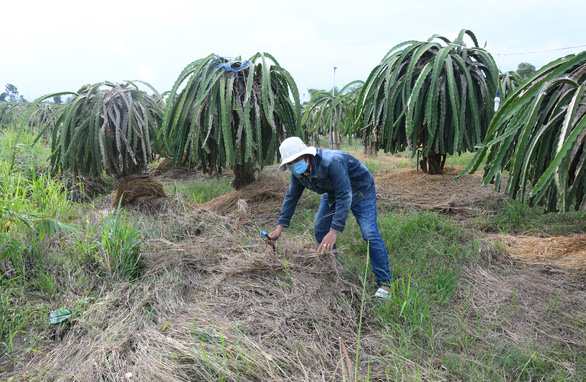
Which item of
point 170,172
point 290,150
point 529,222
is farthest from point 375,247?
point 170,172

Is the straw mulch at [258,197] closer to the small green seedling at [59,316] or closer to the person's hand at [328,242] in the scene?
the person's hand at [328,242]

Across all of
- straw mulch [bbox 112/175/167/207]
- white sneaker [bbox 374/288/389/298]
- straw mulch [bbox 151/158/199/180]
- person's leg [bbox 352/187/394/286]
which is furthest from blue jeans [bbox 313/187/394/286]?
straw mulch [bbox 151/158/199/180]

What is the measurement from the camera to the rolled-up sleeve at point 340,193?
2.78 metres

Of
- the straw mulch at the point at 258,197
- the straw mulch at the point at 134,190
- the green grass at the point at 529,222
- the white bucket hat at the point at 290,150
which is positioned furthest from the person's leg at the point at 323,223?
the straw mulch at the point at 134,190

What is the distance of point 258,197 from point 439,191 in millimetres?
2536

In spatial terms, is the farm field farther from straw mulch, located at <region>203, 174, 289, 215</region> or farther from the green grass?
straw mulch, located at <region>203, 174, 289, 215</region>

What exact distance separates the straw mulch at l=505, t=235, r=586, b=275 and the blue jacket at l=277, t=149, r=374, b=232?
160cm

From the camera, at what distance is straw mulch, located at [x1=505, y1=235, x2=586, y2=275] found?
3174mm

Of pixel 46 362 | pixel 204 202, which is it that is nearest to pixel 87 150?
pixel 204 202

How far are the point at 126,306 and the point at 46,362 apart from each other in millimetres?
564

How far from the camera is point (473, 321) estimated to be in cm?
255

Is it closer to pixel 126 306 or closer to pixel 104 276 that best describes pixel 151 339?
pixel 126 306

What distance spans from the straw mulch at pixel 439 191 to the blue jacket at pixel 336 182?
2.06m

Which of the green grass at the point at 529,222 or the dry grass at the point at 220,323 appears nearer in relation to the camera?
the dry grass at the point at 220,323
